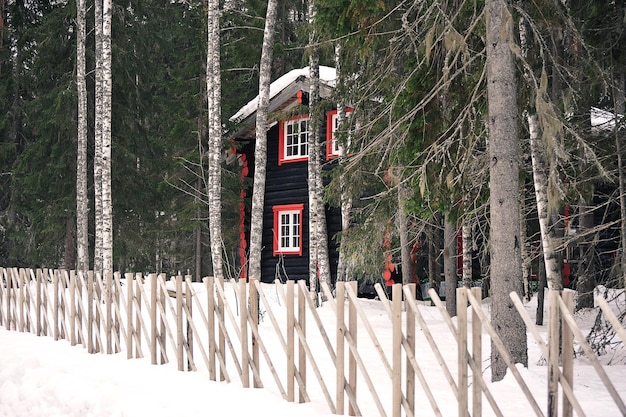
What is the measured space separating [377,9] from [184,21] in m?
20.3

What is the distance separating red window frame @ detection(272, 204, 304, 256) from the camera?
24.4 m

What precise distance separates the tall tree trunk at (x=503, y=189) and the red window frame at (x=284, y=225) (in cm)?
1609

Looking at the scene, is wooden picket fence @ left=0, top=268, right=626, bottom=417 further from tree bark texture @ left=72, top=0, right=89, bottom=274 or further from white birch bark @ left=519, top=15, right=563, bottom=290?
tree bark texture @ left=72, top=0, right=89, bottom=274

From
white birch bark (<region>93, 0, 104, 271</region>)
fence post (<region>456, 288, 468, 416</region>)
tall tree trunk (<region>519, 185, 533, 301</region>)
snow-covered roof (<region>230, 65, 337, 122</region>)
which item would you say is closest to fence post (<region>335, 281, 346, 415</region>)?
fence post (<region>456, 288, 468, 416</region>)

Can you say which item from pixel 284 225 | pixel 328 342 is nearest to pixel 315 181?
pixel 284 225

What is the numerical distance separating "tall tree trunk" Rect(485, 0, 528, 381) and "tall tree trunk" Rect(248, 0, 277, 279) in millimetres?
6980

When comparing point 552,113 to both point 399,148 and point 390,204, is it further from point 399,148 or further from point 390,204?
point 390,204

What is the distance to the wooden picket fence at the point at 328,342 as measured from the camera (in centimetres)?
526

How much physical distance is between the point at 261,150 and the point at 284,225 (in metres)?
8.84

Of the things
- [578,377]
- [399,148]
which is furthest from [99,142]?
[578,377]

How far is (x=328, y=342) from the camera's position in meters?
6.74

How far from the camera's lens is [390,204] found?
47.5 feet

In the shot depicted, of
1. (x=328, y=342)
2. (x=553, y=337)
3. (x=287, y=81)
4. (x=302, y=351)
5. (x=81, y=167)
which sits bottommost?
(x=302, y=351)

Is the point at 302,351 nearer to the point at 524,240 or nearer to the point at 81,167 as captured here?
the point at 524,240
